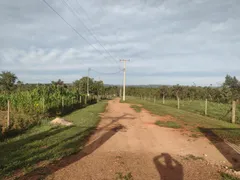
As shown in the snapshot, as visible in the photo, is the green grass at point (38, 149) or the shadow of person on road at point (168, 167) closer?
the shadow of person on road at point (168, 167)

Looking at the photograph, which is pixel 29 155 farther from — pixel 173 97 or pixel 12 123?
pixel 173 97

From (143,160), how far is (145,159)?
0.10 m

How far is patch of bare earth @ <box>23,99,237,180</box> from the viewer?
4.16 m

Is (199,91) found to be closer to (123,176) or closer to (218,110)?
(218,110)

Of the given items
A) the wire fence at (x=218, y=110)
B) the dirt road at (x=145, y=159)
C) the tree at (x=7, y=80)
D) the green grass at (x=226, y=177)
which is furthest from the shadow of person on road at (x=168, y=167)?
the tree at (x=7, y=80)

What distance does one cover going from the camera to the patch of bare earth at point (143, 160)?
416 cm

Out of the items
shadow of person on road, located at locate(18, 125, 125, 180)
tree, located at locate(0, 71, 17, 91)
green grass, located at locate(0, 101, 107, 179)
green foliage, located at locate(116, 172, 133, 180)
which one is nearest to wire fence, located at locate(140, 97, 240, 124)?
shadow of person on road, located at locate(18, 125, 125, 180)

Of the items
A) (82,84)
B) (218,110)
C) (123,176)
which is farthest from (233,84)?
(82,84)

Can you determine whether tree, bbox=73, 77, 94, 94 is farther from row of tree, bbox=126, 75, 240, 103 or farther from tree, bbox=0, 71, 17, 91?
row of tree, bbox=126, 75, 240, 103

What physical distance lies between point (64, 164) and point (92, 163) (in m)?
0.66

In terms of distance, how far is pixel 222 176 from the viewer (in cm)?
420

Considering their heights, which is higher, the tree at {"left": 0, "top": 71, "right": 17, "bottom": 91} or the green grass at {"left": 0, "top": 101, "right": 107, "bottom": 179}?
the tree at {"left": 0, "top": 71, "right": 17, "bottom": 91}

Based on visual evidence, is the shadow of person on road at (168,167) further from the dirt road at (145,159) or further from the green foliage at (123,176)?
the green foliage at (123,176)

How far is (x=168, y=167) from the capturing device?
465cm
